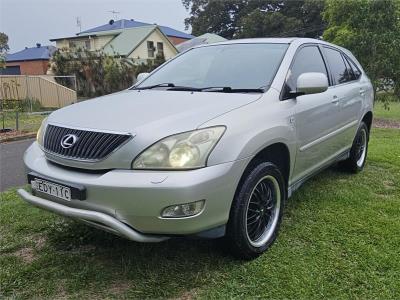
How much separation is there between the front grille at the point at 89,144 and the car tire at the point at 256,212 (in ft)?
2.94

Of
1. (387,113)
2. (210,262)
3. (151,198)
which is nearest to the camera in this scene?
(151,198)

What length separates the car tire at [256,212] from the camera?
9.57 ft

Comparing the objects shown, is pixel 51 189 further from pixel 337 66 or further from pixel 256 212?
pixel 337 66

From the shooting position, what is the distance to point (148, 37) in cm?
3609

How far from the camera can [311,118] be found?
151 inches

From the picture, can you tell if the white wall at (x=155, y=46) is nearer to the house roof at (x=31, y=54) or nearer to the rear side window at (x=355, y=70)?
the house roof at (x=31, y=54)

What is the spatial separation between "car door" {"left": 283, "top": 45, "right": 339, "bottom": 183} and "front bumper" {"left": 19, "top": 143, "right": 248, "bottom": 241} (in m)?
1.11

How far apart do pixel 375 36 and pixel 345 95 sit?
329 inches

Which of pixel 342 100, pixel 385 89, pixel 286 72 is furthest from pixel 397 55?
pixel 286 72

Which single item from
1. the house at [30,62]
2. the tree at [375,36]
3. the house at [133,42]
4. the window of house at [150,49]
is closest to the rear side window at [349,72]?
the tree at [375,36]

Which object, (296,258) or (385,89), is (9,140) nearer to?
(296,258)

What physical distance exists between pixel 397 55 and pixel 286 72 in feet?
32.9

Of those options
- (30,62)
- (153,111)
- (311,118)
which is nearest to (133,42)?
(30,62)

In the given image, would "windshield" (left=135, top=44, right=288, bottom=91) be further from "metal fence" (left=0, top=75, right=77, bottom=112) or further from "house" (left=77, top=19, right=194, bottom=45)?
"house" (left=77, top=19, right=194, bottom=45)
